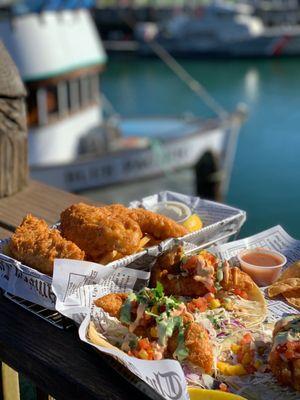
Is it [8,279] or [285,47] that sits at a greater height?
[8,279]

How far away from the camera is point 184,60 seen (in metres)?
55.2

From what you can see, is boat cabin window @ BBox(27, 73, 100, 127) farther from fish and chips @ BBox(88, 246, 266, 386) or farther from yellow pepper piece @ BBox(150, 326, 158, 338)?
yellow pepper piece @ BBox(150, 326, 158, 338)

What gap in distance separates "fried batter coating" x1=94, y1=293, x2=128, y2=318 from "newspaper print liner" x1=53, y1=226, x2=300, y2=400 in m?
0.03

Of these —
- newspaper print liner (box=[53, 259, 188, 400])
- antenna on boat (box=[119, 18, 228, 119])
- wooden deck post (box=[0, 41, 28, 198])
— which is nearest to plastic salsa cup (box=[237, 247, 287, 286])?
newspaper print liner (box=[53, 259, 188, 400])

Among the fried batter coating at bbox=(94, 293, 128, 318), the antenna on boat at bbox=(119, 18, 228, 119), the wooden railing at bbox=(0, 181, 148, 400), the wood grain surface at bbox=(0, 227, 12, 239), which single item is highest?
the fried batter coating at bbox=(94, 293, 128, 318)

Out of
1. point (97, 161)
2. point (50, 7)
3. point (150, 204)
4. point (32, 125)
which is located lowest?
point (97, 161)

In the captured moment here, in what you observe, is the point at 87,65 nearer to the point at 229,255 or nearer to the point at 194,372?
the point at 229,255

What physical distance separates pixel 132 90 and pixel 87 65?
78.3 feet

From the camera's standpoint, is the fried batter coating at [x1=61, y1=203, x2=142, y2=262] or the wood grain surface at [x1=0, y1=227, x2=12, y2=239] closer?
the fried batter coating at [x1=61, y1=203, x2=142, y2=262]

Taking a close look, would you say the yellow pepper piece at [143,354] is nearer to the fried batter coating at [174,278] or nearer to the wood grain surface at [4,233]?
the fried batter coating at [174,278]

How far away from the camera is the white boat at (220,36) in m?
53.9

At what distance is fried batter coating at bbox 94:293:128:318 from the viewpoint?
2.60 metres

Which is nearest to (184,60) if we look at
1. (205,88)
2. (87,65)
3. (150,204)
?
(205,88)

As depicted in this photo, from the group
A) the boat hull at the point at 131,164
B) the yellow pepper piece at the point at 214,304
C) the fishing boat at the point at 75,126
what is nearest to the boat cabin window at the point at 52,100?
the fishing boat at the point at 75,126
